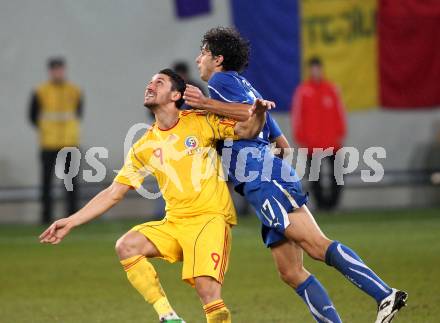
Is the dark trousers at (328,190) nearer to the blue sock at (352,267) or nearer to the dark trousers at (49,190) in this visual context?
the dark trousers at (49,190)

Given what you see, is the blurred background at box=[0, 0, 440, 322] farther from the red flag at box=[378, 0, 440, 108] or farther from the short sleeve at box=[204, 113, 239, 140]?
the short sleeve at box=[204, 113, 239, 140]

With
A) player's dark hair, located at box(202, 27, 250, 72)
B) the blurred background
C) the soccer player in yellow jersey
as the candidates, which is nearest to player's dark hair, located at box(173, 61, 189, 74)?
the blurred background

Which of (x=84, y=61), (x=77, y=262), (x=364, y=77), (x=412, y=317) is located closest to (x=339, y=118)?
(x=364, y=77)

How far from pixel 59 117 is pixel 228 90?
884 centimetres

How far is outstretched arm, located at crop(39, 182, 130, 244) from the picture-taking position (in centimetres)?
633

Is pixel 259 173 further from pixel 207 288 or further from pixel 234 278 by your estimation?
pixel 234 278

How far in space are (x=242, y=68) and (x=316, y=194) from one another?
9.10m

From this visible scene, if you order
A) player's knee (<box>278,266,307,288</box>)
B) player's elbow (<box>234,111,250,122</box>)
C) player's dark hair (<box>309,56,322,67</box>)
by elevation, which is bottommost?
player's knee (<box>278,266,307,288</box>)

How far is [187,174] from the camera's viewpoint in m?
6.56

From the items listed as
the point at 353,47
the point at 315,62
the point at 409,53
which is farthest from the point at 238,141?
the point at 409,53

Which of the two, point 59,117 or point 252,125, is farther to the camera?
Answer: point 59,117

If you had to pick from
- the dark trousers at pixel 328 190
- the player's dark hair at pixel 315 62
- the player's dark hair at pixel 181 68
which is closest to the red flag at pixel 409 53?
the dark trousers at pixel 328 190

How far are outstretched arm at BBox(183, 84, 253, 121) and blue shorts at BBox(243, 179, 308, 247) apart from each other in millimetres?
445

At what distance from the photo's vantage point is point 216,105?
6.40 m
